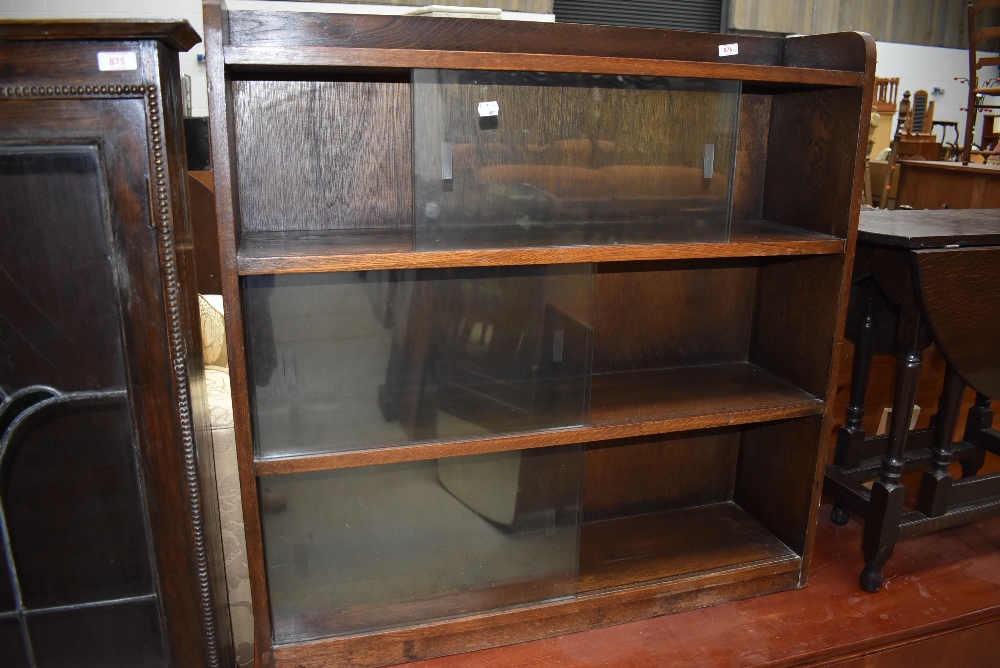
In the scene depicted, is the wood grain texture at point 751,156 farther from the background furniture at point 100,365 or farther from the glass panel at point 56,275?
the glass panel at point 56,275

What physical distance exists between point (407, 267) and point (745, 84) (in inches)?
37.3

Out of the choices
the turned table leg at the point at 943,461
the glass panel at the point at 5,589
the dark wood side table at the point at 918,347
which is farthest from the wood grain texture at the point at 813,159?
the glass panel at the point at 5,589

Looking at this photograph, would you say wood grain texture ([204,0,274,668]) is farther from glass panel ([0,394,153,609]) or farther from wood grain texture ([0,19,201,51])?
glass panel ([0,394,153,609])

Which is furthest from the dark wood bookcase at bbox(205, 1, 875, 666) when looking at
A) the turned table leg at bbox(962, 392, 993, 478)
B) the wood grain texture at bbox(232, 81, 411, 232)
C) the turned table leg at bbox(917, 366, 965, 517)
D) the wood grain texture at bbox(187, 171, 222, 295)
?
the wood grain texture at bbox(187, 171, 222, 295)

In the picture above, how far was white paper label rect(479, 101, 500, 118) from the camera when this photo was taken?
1.30 metres

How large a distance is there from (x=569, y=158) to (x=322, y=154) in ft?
1.65

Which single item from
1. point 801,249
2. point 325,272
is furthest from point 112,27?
point 801,249

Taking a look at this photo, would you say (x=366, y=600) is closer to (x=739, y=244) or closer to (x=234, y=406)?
(x=234, y=406)

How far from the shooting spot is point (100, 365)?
123cm

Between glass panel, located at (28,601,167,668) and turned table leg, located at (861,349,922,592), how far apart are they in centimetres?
→ 156

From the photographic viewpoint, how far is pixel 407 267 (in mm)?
1289

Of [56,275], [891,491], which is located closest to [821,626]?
[891,491]

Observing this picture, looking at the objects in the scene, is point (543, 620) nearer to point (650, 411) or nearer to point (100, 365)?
point (650, 411)

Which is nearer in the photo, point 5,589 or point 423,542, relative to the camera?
point 5,589
